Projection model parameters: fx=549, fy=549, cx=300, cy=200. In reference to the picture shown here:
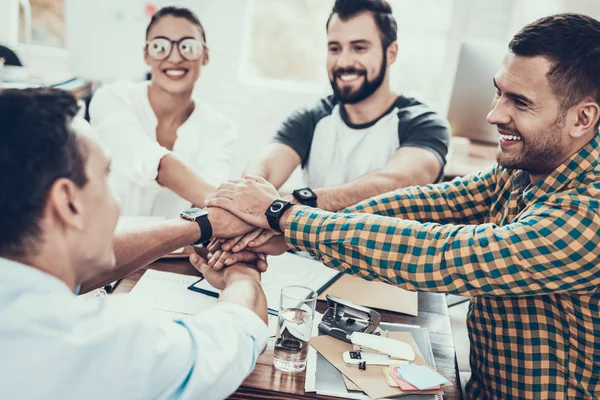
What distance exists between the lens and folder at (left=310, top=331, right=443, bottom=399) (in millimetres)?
1036

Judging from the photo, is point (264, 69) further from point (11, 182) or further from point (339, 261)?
point (11, 182)

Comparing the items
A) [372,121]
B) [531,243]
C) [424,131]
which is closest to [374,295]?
[531,243]

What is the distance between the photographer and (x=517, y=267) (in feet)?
3.74

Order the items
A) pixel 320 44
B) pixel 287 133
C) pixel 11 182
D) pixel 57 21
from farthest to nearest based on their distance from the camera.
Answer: pixel 57 21 < pixel 320 44 < pixel 287 133 < pixel 11 182

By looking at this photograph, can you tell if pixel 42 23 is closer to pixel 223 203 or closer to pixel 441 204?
pixel 223 203

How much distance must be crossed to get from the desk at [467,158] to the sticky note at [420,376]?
149cm

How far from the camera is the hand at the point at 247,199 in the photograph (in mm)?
1591

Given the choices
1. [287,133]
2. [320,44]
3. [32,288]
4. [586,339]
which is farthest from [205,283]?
[320,44]

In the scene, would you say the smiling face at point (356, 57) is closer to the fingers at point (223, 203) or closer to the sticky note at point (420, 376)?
the fingers at point (223, 203)

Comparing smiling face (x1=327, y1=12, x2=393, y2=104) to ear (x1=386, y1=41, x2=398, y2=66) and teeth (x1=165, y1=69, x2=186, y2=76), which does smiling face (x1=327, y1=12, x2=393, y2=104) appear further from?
teeth (x1=165, y1=69, x2=186, y2=76)

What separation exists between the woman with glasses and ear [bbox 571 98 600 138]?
1.33 metres

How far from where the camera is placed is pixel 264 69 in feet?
14.0

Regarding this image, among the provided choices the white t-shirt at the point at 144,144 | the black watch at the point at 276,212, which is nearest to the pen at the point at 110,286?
the black watch at the point at 276,212

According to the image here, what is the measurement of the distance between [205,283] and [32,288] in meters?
0.67
